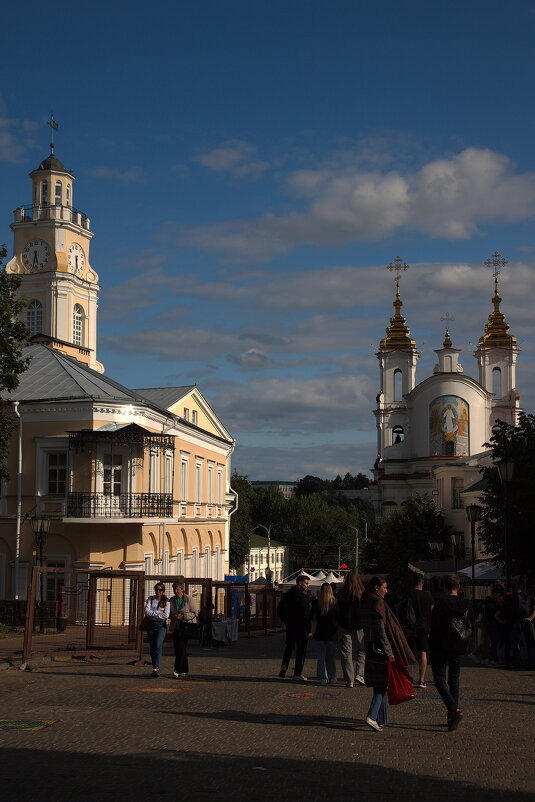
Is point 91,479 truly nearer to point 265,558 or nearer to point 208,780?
point 208,780

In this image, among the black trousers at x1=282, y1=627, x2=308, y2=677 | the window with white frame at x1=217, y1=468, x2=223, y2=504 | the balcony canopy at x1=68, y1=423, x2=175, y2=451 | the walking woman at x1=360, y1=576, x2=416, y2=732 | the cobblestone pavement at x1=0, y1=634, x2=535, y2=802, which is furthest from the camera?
the window with white frame at x1=217, y1=468, x2=223, y2=504

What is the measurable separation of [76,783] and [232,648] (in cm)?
1617

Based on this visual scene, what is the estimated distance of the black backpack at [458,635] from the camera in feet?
36.6

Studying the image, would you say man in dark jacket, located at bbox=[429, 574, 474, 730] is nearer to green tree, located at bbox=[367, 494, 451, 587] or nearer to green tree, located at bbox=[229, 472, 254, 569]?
green tree, located at bbox=[367, 494, 451, 587]

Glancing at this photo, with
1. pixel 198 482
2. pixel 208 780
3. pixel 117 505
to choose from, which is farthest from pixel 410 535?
pixel 208 780

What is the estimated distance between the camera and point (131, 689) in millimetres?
14852

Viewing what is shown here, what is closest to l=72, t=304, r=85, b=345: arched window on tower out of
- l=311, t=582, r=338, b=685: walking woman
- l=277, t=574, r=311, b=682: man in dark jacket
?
l=277, t=574, r=311, b=682: man in dark jacket

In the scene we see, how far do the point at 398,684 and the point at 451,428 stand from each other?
78.2m

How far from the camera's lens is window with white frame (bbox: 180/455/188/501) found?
42.2 meters

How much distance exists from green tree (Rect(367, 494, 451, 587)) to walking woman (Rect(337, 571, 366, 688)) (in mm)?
47304

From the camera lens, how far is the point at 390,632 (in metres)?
11.1

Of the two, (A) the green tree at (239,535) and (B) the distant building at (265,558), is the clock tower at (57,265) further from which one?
(B) the distant building at (265,558)

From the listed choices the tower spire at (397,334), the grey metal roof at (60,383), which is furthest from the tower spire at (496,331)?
the grey metal roof at (60,383)

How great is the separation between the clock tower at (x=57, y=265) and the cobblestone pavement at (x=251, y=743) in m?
37.6
